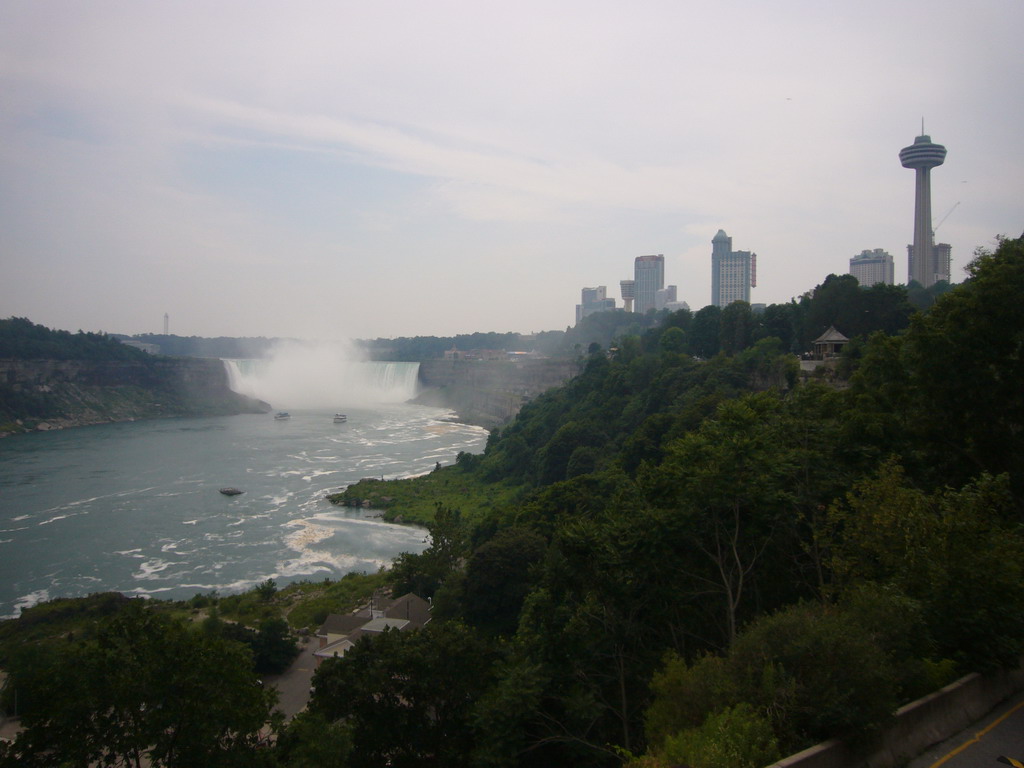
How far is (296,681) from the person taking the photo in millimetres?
10562

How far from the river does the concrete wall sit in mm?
14516

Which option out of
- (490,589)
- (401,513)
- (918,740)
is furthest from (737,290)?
(918,740)

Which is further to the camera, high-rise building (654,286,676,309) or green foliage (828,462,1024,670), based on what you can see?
high-rise building (654,286,676,309)

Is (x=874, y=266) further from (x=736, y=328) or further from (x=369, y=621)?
(x=369, y=621)

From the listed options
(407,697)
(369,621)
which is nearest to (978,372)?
(407,697)

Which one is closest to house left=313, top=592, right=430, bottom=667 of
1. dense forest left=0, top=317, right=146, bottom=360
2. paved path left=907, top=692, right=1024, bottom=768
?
paved path left=907, top=692, right=1024, bottom=768

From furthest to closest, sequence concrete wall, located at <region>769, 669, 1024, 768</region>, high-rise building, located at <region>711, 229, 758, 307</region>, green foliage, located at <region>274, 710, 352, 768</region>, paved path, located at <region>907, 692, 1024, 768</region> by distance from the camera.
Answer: high-rise building, located at <region>711, 229, 758, 307</region> < green foliage, located at <region>274, 710, 352, 768</region> < paved path, located at <region>907, 692, 1024, 768</region> < concrete wall, located at <region>769, 669, 1024, 768</region>

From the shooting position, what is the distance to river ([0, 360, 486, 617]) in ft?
53.2

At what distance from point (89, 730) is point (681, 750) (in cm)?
407

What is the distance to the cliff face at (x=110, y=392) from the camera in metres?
45.0

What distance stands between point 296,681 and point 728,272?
87378 millimetres

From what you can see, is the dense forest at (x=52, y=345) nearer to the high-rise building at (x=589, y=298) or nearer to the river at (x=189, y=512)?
the river at (x=189, y=512)

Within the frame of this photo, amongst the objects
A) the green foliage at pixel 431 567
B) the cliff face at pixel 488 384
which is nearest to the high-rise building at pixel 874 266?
the cliff face at pixel 488 384

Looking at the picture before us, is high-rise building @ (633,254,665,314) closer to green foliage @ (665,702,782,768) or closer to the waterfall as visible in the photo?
the waterfall
